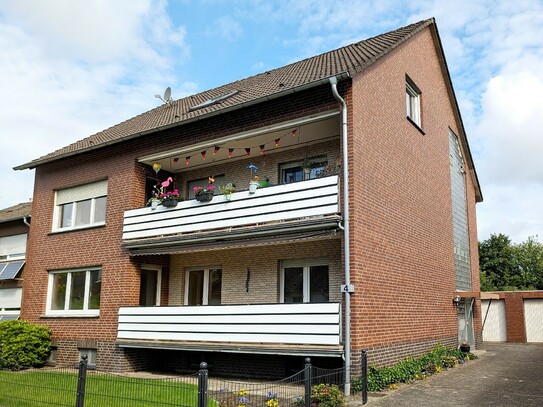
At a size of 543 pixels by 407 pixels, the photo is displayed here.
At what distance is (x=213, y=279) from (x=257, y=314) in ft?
12.8

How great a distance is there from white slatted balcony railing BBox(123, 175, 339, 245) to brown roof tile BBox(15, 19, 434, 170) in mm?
2115

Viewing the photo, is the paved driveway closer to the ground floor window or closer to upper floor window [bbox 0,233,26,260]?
the ground floor window

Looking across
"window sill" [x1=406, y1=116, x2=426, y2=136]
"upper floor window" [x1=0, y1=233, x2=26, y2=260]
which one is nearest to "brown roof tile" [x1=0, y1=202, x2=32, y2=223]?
"upper floor window" [x1=0, y1=233, x2=26, y2=260]

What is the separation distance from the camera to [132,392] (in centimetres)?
902

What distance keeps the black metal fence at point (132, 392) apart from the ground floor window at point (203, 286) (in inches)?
→ 190

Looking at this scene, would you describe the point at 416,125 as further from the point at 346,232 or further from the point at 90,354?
the point at 90,354

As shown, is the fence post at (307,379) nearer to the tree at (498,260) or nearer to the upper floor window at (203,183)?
the upper floor window at (203,183)

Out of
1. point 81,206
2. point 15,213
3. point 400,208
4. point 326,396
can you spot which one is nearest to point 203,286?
point 81,206

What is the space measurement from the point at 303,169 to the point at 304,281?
2859mm

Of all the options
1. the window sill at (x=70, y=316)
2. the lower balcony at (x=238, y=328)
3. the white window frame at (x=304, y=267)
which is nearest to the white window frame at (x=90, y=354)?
the window sill at (x=70, y=316)

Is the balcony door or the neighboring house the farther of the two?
the neighboring house

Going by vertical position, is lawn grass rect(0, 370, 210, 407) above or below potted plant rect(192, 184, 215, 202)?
below

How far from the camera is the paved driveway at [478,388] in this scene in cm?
1005

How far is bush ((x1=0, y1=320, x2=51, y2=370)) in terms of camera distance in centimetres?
1505
